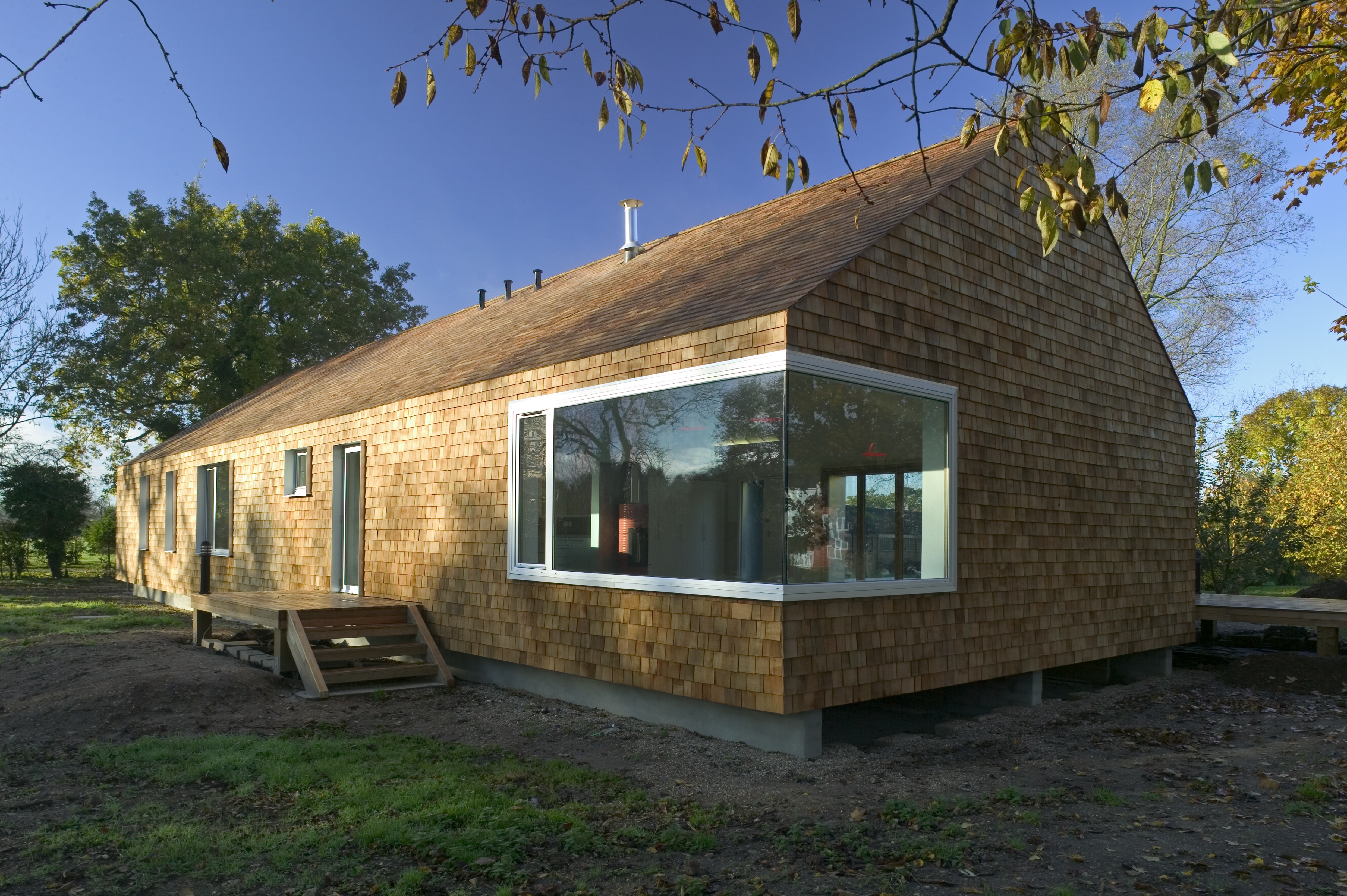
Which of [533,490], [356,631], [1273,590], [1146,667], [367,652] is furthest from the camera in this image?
[1273,590]

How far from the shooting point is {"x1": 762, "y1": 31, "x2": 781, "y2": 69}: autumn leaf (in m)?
3.56

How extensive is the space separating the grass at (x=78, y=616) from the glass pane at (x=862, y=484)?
9.99 metres

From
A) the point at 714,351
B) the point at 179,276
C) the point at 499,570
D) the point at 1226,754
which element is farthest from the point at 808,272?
the point at 179,276

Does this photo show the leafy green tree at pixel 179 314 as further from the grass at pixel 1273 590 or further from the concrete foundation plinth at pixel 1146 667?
the grass at pixel 1273 590

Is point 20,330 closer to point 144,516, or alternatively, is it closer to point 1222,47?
point 144,516

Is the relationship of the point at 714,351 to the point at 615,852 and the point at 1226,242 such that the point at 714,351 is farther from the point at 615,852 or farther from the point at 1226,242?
the point at 1226,242

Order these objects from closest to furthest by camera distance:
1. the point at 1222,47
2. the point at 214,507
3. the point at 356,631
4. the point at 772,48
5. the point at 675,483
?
the point at 1222,47
the point at 772,48
the point at 675,483
the point at 356,631
the point at 214,507

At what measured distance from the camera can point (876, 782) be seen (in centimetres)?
551

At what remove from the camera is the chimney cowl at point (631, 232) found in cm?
1191

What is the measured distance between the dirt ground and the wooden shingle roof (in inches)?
112

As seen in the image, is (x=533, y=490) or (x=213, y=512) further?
(x=213, y=512)

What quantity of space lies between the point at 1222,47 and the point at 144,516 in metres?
19.3

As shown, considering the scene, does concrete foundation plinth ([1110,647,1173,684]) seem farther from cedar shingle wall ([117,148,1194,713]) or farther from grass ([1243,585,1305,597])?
grass ([1243,585,1305,597])

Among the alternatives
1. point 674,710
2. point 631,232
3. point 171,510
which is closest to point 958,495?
point 674,710
